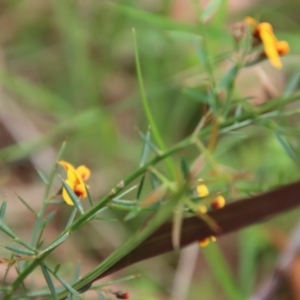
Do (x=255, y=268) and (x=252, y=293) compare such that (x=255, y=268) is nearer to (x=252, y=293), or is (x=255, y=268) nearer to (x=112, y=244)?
(x=252, y=293)

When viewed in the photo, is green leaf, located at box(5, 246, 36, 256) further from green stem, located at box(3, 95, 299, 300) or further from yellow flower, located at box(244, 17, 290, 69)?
yellow flower, located at box(244, 17, 290, 69)

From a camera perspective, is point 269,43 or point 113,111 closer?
point 269,43

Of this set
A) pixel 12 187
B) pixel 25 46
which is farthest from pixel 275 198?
pixel 25 46

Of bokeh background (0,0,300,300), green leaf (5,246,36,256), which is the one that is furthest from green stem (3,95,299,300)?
bokeh background (0,0,300,300)

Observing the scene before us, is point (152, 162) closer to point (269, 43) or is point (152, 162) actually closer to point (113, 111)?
point (269, 43)

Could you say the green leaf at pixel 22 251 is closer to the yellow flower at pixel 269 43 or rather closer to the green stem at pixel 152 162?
the green stem at pixel 152 162

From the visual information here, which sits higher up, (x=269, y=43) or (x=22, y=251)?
(x=269, y=43)

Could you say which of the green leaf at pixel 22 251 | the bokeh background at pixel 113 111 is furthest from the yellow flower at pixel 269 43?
the bokeh background at pixel 113 111

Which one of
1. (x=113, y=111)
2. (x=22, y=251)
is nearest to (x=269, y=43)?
(x=22, y=251)
